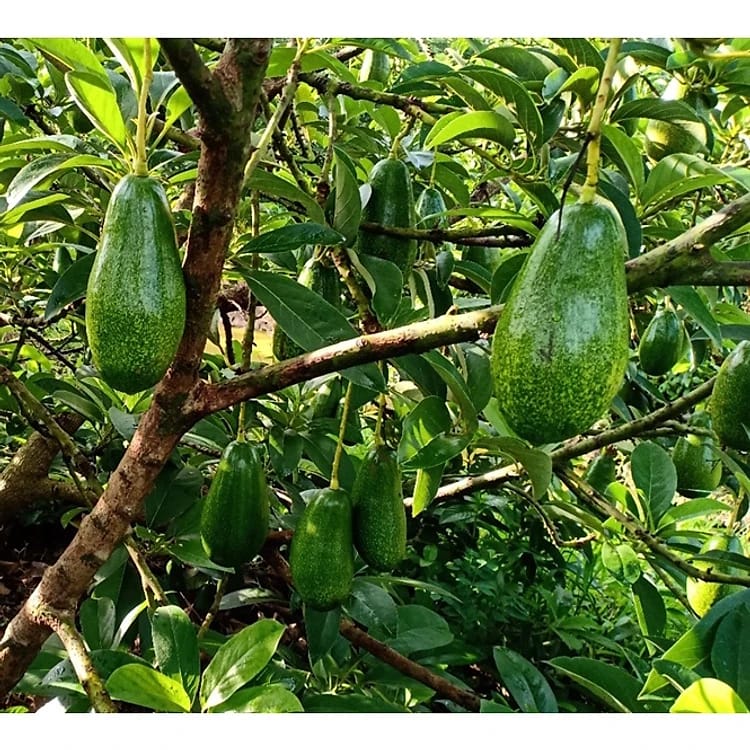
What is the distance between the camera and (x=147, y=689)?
0.69 meters

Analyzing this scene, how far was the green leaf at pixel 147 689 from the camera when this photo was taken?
0.68 metres

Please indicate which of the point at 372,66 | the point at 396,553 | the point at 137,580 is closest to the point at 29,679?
the point at 137,580

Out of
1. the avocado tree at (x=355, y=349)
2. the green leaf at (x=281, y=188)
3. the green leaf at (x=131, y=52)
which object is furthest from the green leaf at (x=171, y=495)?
the green leaf at (x=131, y=52)

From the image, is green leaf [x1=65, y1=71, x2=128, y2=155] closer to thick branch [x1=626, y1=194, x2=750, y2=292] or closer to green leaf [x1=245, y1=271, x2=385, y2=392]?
green leaf [x1=245, y1=271, x2=385, y2=392]

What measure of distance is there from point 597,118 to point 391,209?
51cm

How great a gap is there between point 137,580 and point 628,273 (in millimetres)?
941

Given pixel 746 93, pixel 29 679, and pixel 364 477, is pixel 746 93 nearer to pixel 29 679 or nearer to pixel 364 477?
pixel 364 477

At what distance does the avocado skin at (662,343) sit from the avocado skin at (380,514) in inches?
20.7

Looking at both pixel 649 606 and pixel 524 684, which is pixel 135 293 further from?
pixel 649 606

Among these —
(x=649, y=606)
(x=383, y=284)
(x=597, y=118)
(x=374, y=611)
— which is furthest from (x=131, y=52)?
(x=649, y=606)

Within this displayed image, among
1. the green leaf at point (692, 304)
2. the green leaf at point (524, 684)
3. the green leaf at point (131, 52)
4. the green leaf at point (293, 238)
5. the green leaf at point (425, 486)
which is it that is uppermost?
the green leaf at point (131, 52)

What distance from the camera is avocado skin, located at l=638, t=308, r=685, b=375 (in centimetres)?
126

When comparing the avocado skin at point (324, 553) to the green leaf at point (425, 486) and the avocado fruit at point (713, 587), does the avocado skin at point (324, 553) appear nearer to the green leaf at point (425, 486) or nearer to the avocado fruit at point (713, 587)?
the green leaf at point (425, 486)

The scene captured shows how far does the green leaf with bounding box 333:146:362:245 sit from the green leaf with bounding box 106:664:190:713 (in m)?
0.51
